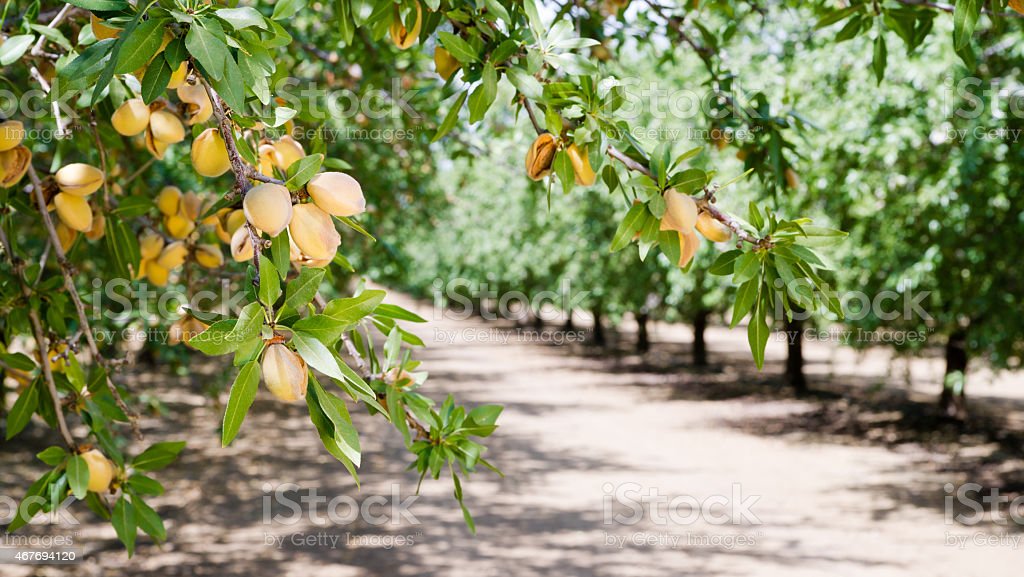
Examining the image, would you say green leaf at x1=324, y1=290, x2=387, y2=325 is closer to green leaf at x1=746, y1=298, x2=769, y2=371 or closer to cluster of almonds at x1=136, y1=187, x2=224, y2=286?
green leaf at x1=746, y1=298, x2=769, y2=371

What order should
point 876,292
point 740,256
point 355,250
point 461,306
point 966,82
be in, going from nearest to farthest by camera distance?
point 740,256 < point 966,82 < point 355,250 < point 876,292 < point 461,306

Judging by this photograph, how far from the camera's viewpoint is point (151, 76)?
43.7 inches

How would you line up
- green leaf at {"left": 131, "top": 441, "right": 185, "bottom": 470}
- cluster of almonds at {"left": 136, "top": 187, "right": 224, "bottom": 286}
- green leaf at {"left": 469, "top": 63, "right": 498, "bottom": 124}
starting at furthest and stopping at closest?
cluster of almonds at {"left": 136, "top": 187, "right": 224, "bottom": 286} < green leaf at {"left": 131, "top": 441, "right": 185, "bottom": 470} < green leaf at {"left": 469, "top": 63, "right": 498, "bottom": 124}

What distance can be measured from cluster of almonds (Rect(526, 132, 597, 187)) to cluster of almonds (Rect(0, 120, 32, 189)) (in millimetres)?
1039

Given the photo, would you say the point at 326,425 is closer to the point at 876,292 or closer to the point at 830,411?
the point at 876,292

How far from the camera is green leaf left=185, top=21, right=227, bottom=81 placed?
1.01 m

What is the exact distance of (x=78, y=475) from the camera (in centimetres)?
167

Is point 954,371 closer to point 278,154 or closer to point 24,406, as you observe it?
point 278,154

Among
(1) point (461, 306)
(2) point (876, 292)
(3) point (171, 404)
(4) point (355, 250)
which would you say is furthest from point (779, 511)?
(1) point (461, 306)

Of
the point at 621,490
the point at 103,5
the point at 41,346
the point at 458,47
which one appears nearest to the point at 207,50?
the point at 103,5

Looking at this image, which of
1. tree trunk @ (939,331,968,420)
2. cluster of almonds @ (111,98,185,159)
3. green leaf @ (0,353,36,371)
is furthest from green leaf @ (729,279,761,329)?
tree trunk @ (939,331,968,420)

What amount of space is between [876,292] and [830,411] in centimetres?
378

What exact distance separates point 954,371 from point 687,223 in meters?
9.26

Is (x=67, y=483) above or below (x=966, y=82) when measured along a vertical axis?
below
